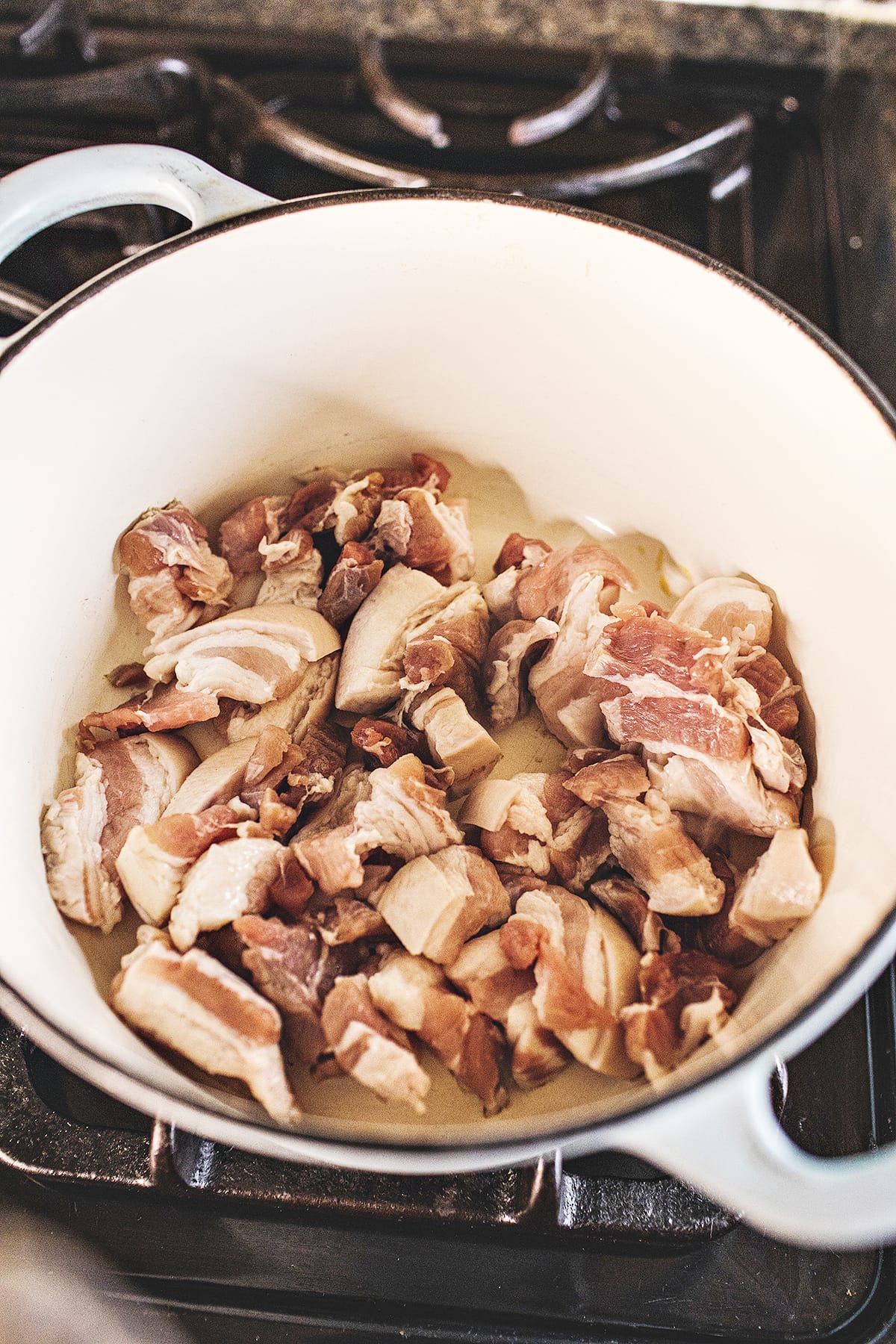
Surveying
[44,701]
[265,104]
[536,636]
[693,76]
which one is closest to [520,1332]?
[536,636]

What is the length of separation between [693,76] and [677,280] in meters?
0.75

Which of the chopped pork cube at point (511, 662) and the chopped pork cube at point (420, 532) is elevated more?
the chopped pork cube at point (420, 532)

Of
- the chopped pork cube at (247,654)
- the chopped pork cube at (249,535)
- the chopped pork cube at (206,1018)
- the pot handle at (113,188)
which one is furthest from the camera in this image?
the chopped pork cube at (249,535)

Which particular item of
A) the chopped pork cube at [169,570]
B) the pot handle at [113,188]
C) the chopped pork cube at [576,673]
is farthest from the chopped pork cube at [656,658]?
the pot handle at [113,188]

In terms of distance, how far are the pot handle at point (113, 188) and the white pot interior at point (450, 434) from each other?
3 cm

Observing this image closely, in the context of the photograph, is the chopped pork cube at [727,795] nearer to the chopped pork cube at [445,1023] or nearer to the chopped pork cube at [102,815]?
the chopped pork cube at [445,1023]

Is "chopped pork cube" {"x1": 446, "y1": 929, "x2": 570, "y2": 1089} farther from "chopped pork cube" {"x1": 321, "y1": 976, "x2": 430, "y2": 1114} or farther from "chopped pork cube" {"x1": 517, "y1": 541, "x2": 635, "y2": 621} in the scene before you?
"chopped pork cube" {"x1": 517, "y1": 541, "x2": 635, "y2": 621}

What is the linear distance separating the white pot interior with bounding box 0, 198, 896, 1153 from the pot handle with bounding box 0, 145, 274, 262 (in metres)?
0.03

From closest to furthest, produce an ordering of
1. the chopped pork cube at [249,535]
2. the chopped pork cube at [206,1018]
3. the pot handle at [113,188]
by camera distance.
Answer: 1. the chopped pork cube at [206,1018]
2. the pot handle at [113,188]
3. the chopped pork cube at [249,535]

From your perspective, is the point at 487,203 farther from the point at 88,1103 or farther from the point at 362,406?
the point at 88,1103

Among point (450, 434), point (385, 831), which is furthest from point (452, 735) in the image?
point (450, 434)

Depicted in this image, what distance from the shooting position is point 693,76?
152 cm

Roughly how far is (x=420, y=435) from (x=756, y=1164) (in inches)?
37.7

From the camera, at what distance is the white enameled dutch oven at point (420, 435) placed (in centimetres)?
85
